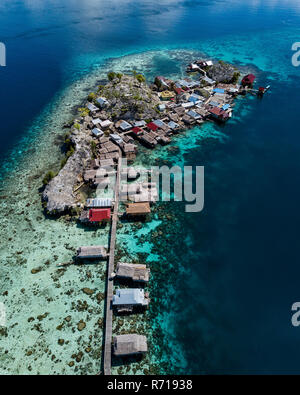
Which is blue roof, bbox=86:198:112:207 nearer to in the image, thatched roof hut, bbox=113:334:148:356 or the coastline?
the coastline

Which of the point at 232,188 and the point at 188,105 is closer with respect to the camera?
the point at 232,188

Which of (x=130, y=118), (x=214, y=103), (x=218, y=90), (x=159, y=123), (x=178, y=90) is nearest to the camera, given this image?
(x=159, y=123)

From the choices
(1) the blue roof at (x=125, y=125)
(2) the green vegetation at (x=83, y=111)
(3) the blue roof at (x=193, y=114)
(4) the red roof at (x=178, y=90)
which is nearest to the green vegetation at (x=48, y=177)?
(1) the blue roof at (x=125, y=125)

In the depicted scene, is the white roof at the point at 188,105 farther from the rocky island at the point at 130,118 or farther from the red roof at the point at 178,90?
the red roof at the point at 178,90

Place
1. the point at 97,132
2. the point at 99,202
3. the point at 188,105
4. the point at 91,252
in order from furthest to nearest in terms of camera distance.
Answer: the point at 188,105 < the point at 97,132 < the point at 99,202 < the point at 91,252

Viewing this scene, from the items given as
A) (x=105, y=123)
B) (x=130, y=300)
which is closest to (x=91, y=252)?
(x=130, y=300)

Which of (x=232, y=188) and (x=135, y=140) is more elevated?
(x=135, y=140)

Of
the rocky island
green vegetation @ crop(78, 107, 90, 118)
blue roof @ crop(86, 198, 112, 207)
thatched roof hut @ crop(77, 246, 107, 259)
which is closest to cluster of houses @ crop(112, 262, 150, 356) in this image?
thatched roof hut @ crop(77, 246, 107, 259)

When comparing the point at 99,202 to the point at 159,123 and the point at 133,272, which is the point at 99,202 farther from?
the point at 159,123
